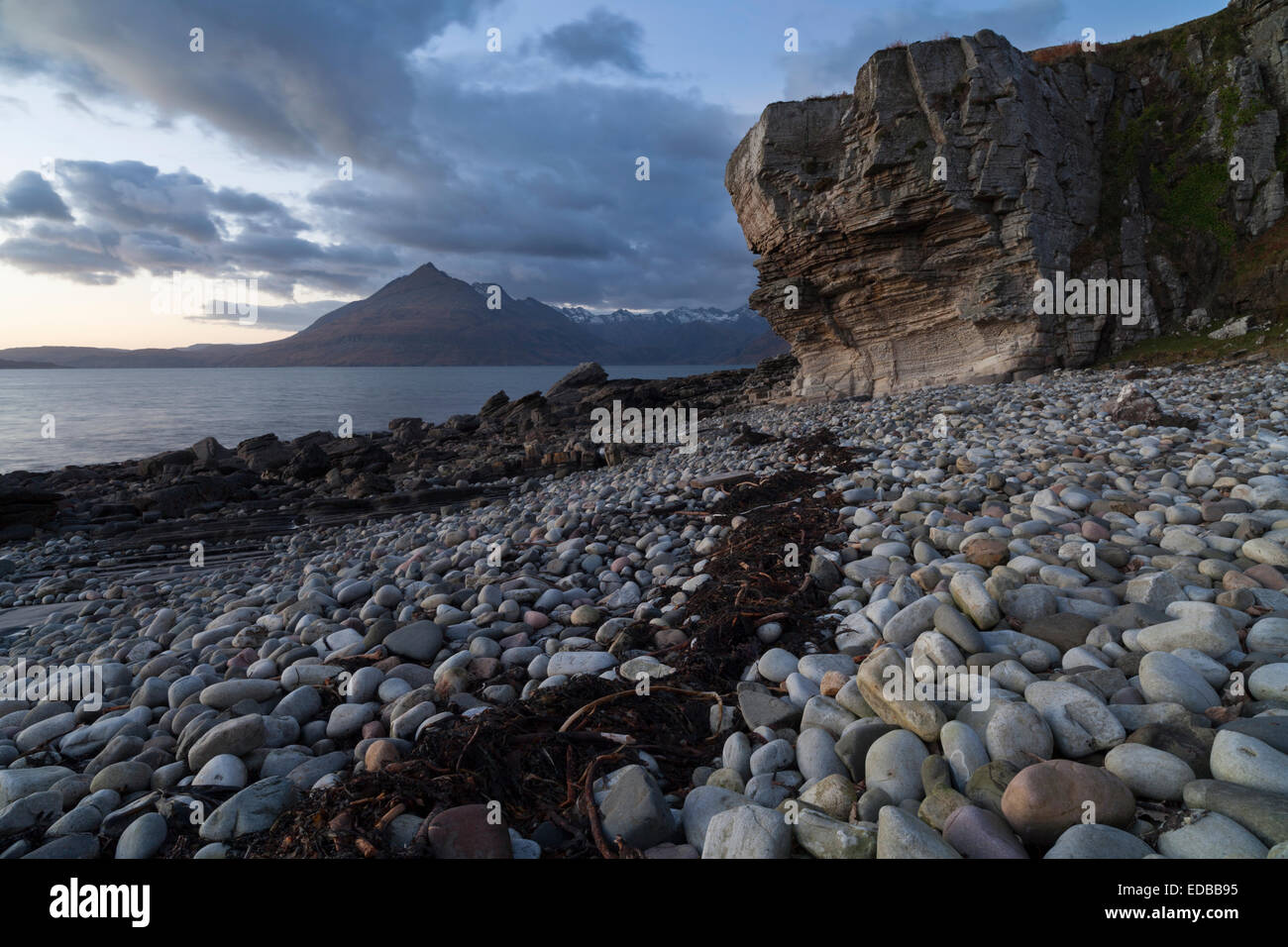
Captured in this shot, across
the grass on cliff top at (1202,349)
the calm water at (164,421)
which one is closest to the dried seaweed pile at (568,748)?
the grass on cliff top at (1202,349)

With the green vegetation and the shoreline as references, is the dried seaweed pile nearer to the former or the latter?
the shoreline

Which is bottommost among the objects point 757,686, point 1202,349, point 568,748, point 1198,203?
point 568,748

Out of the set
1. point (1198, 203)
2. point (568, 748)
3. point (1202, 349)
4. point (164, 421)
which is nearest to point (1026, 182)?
point (1198, 203)

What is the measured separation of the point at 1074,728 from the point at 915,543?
2.23 meters

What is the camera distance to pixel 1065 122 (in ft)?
59.3

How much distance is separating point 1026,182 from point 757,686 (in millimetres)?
19253

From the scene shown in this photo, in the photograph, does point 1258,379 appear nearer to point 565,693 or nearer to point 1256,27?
point 565,693

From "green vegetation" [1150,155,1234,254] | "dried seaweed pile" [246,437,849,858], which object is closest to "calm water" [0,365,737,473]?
"dried seaweed pile" [246,437,849,858]

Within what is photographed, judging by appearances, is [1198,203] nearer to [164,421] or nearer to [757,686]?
[757,686]

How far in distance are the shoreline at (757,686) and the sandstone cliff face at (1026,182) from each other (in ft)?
41.5

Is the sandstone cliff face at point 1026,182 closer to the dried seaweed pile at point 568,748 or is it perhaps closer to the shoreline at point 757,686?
the shoreline at point 757,686

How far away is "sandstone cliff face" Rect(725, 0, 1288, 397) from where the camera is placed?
1673cm

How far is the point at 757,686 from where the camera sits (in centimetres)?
319
